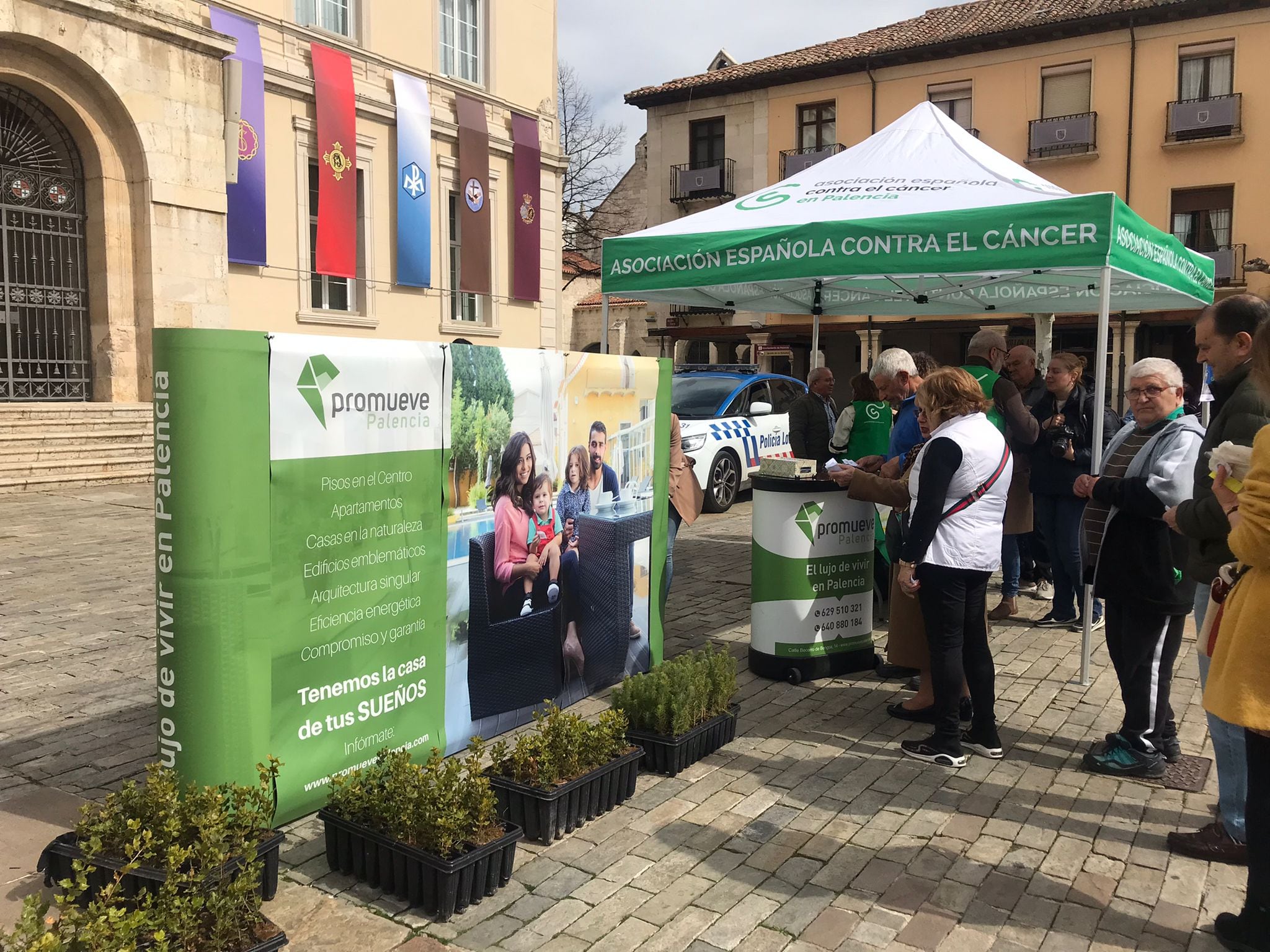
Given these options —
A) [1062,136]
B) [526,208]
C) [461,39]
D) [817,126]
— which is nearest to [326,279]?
[526,208]

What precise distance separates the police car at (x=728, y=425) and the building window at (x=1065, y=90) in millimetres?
21587

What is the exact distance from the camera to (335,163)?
18359 mm

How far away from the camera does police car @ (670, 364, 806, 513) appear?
12.4 metres

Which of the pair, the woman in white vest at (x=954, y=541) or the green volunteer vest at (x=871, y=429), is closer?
the woman in white vest at (x=954, y=541)

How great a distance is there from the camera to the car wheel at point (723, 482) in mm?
12617

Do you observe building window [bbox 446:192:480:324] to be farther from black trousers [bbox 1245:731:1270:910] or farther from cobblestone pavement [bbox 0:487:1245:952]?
black trousers [bbox 1245:731:1270:910]

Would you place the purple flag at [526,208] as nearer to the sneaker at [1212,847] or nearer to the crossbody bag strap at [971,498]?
the crossbody bag strap at [971,498]

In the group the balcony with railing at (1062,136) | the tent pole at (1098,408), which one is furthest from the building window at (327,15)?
the balcony with railing at (1062,136)

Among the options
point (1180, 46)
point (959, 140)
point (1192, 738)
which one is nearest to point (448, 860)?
point (1192, 738)

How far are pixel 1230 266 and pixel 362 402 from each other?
97.9 ft

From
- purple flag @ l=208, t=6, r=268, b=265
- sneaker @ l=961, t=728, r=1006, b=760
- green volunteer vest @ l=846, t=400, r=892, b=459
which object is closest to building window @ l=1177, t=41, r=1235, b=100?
purple flag @ l=208, t=6, r=268, b=265

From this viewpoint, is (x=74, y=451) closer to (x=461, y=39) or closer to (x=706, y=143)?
(x=461, y=39)

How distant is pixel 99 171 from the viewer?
1423 centimetres

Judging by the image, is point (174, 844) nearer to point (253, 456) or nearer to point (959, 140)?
point (253, 456)
